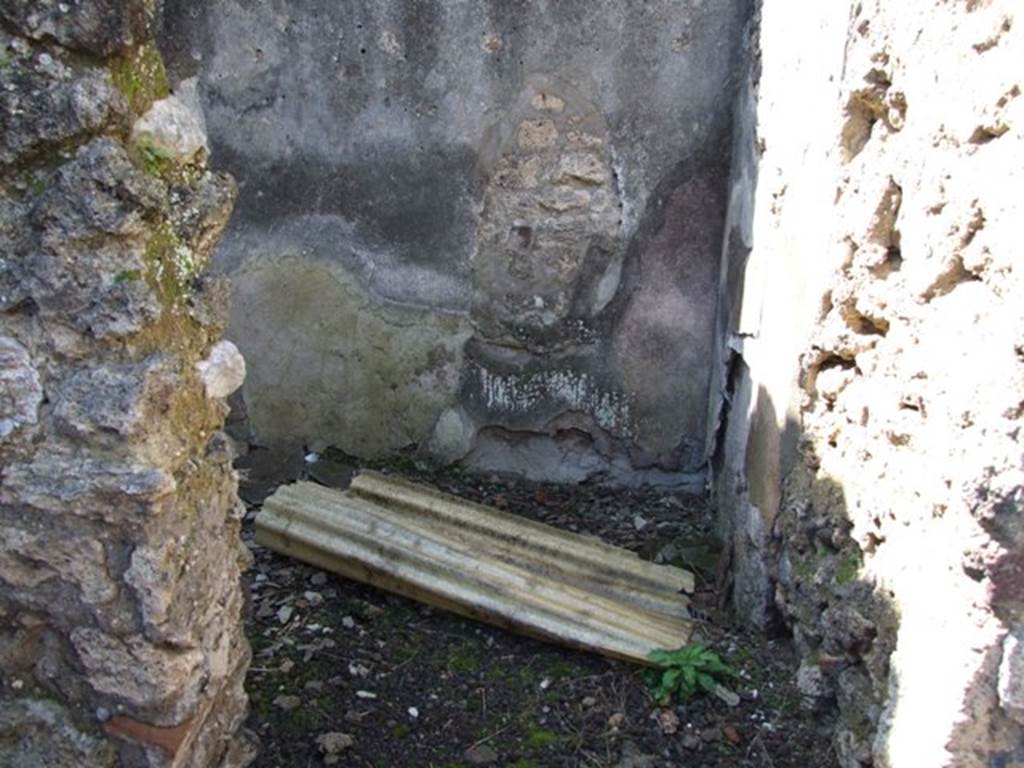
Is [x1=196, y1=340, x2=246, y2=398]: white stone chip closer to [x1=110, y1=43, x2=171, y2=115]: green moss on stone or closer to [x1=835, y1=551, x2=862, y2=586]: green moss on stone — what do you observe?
[x1=110, y1=43, x2=171, y2=115]: green moss on stone

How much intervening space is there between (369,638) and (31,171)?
164cm

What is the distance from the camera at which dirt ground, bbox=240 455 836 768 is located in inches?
93.8

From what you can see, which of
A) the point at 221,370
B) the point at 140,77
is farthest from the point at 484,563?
the point at 140,77

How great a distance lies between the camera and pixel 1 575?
180 centimetres

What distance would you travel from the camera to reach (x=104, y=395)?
1.73 m

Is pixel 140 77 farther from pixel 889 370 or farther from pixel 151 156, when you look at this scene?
pixel 889 370

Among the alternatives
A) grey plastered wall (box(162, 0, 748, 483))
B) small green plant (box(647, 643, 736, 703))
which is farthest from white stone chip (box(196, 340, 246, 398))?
grey plastered wall (box(162, 0, 748, 483))

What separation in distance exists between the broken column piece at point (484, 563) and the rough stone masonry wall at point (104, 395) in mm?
1021

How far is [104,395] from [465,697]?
1.32 meters

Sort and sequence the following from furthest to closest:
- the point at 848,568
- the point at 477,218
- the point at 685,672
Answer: the point at 477,218, the point at 685,672, the point at 848,568

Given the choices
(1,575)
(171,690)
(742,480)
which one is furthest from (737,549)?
(1,575)

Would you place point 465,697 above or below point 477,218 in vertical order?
below

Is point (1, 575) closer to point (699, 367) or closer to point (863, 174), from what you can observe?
point (863, 174)

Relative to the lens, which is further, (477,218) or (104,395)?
(477,218)
